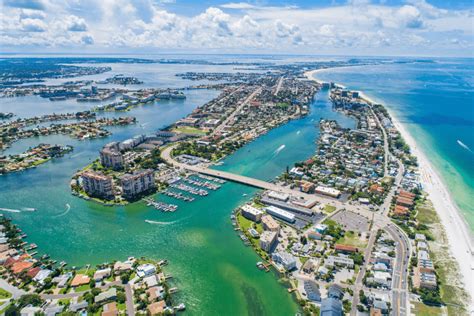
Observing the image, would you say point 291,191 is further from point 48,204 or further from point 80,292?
point 48,204

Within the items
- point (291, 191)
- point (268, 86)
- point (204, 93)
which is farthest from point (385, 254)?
point (268, 86)

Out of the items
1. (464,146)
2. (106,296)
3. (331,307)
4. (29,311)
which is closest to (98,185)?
(106,296)

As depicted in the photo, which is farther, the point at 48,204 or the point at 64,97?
the point at 64,97

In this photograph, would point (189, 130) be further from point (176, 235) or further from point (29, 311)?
point (29, 311)

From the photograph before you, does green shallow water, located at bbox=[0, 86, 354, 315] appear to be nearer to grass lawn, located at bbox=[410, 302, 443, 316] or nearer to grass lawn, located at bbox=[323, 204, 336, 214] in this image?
grass lawn, located at bbox=[410, 302, 443, 316]

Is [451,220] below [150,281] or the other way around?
the other way around

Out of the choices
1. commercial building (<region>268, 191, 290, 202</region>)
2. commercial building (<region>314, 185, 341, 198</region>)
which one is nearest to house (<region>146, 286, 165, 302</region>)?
commercial building (<region>268, 191, 290, 202</region>)
